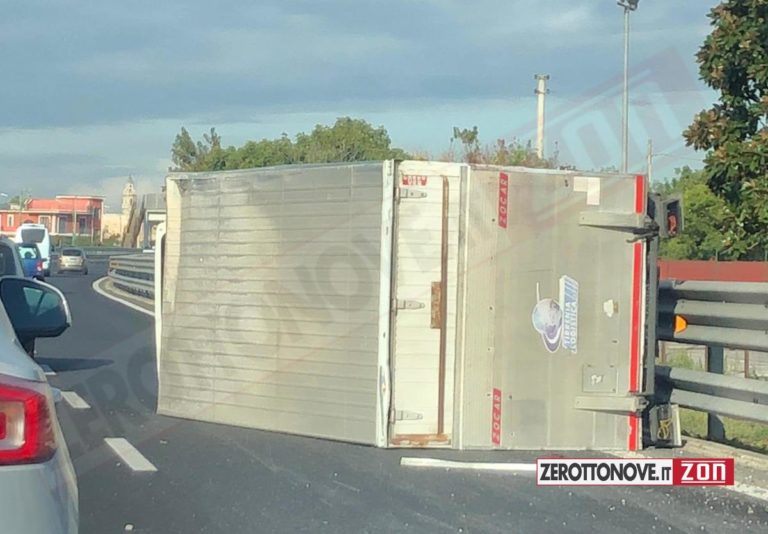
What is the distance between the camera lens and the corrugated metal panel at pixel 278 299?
8805 mm

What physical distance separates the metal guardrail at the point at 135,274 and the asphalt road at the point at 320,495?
1856 cm

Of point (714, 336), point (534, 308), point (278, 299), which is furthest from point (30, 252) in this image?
point (714, 336)

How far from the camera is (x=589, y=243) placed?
8633mm

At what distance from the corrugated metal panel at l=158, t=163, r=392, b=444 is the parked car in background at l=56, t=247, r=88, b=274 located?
52084mm

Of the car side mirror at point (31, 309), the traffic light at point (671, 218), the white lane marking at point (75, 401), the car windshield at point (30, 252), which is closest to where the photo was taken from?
the car side mirror at point (31, 309)

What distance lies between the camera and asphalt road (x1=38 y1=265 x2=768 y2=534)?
21.1 feet

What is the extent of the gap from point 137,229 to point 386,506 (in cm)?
8513

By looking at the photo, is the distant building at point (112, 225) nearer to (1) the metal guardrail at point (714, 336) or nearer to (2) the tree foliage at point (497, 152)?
(2) the tree foliage at point (497, 152)

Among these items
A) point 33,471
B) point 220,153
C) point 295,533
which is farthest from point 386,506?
point 220,153

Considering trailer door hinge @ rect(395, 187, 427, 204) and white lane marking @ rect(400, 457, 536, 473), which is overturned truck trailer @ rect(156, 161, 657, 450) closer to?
trailer door hinge @ rect(395, 187, 427, 204)

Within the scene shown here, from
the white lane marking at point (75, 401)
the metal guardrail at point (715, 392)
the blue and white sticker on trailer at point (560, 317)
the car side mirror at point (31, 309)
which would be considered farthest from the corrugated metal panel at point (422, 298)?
the car side mirror at point (31, 309)

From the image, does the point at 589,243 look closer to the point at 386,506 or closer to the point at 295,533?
the point at 386,506

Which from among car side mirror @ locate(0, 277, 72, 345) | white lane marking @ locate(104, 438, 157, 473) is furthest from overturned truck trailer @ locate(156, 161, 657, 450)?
car side mirror @ locate(0, 277, 72, 345)

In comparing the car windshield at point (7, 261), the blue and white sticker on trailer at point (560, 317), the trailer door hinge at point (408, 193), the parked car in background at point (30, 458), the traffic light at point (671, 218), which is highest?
the trailer door hinge at point (408, 193)
